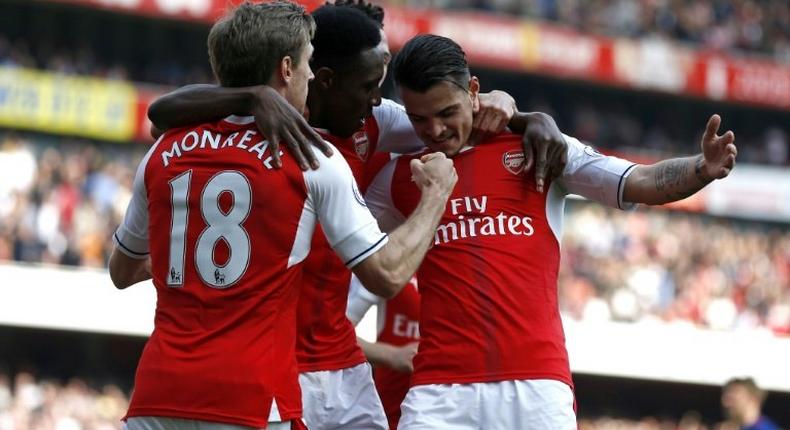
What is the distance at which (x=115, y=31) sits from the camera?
24203 millimetres

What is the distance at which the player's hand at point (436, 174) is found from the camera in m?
4.16

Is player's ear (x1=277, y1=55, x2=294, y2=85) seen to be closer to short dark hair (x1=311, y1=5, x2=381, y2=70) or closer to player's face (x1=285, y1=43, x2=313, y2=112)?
player's face (x1=285, y1=43, x2=313, y2=112)

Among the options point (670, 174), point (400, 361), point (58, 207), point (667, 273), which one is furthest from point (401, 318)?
point (667, 273)

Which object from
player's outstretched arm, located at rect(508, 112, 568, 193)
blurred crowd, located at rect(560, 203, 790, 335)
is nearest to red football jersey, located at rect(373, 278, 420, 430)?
player's outstretched arm, located at rect(508, 112, 568, 193)

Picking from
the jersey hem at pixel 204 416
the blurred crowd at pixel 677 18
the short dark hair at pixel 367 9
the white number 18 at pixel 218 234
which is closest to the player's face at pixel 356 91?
the short dark hair at pixel 367 9

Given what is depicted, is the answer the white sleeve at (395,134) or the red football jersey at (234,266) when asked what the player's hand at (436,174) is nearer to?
the red football jersey at (234,266)

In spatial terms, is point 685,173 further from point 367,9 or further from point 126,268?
Answer: point 126,268

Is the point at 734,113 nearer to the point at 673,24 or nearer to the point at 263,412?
the point at 673,24

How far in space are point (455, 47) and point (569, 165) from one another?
1.93ft

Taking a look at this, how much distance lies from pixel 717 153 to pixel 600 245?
57.1 ft

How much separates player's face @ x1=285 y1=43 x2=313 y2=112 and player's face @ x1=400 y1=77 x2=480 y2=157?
75 centimetres

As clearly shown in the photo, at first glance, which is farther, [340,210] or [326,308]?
[326,308]

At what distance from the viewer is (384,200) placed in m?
4.96

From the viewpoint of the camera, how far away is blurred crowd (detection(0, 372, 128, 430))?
48.9 feet
